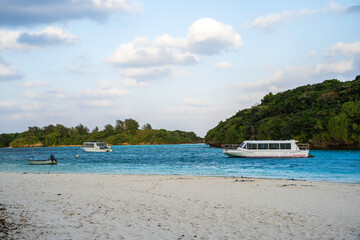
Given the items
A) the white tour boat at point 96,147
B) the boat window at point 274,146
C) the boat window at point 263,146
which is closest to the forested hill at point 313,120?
the boat window at point 274,146

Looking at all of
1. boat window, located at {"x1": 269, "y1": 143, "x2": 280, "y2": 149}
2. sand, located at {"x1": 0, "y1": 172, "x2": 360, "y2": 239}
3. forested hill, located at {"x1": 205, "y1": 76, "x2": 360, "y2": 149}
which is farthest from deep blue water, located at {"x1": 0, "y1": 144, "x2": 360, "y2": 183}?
forested hill, located at {"x1": 205, "y1": 76, "x2": 360, "y2": 149}

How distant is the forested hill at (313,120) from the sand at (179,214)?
73451 millimetres

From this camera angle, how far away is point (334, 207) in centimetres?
1293

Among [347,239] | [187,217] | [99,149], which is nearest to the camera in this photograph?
[347,239]

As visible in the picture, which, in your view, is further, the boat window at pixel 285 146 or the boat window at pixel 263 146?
the boat window at pixel 285 146

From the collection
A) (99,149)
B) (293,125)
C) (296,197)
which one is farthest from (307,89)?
(296,197)

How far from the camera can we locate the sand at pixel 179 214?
877cm

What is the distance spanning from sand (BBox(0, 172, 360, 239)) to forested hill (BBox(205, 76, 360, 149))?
73.5 metres

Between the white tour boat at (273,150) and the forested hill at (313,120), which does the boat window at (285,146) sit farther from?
the forested hill at (313,120)

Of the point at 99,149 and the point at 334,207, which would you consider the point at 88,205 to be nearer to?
the point at 334,207

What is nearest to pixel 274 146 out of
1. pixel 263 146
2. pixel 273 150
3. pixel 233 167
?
pixel 273 150

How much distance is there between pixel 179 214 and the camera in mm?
11422

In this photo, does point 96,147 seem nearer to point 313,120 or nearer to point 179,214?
point 313,120

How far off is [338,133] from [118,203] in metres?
82.1
